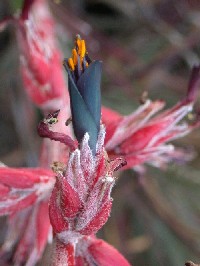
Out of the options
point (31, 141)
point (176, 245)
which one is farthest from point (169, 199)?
point (31, 141)

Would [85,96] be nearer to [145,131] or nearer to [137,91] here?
[145,131]

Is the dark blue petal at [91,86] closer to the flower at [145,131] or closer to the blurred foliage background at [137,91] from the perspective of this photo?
the flower at [145,131]

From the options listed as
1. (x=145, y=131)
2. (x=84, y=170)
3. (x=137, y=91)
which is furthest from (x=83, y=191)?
(x=137, y=91)

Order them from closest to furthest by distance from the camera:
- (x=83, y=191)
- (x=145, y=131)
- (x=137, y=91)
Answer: (x=83, y=191) < (x=145, y=131) < (x=137, y=91)

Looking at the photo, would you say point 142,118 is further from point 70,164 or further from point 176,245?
point 176,245

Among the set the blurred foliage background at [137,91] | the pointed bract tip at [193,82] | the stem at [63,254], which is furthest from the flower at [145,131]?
the blurred foliage background at [137,91]
